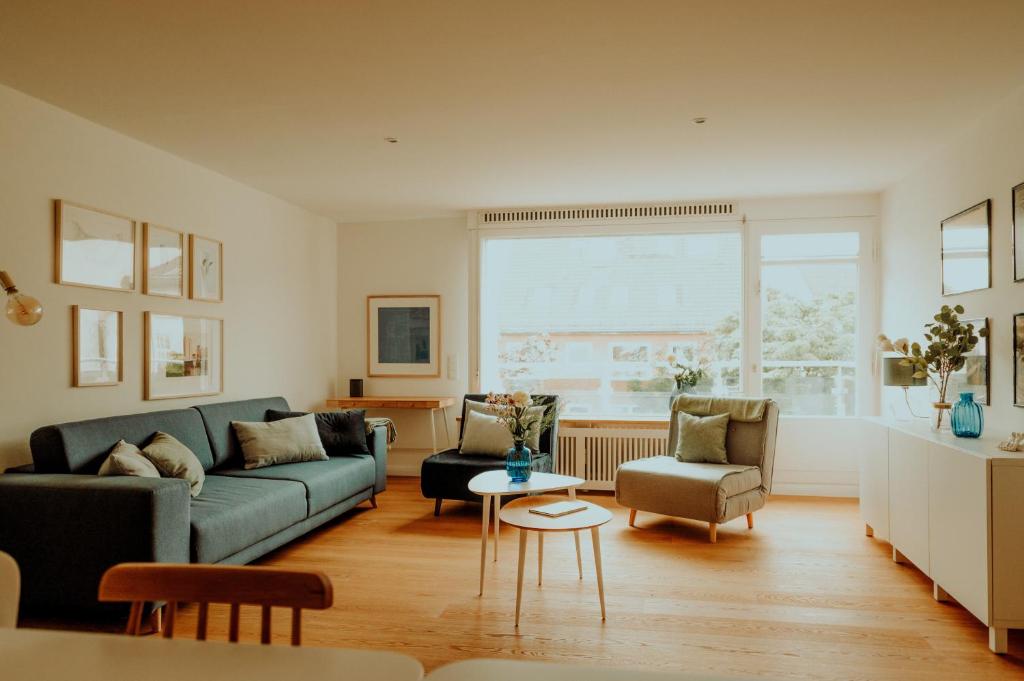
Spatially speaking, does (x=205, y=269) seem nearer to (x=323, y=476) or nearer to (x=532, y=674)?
(x=323, y=476)

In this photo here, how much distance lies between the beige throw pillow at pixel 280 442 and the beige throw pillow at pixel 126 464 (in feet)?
3.52

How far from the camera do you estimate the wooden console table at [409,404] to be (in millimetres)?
6070

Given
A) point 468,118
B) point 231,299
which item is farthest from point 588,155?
point 231,299

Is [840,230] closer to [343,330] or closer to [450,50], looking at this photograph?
[450,50]

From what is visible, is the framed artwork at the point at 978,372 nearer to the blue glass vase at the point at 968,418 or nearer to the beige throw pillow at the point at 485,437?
the blue glass vase at the point at 968,418

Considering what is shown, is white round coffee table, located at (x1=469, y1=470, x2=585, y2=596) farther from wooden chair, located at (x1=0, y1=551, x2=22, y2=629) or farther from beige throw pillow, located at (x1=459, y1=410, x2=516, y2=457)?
wooden chair, located at (x1=0, y1=551, x2=22, y2=629)

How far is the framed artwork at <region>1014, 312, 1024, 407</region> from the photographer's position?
3.34 m

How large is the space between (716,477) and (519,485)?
4.67 ft

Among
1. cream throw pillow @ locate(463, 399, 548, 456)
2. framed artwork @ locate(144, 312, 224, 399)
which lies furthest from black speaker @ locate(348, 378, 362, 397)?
framed artwork @ locate(144, 312, 224, 399)

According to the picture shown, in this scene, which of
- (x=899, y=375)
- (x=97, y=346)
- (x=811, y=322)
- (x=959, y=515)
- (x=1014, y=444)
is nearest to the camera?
(x=1014, y=444)

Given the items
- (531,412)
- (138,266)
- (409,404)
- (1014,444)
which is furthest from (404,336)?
(1014,444)

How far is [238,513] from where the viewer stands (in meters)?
3.49

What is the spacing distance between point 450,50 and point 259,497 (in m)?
2.53

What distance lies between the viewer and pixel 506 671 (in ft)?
3.01
